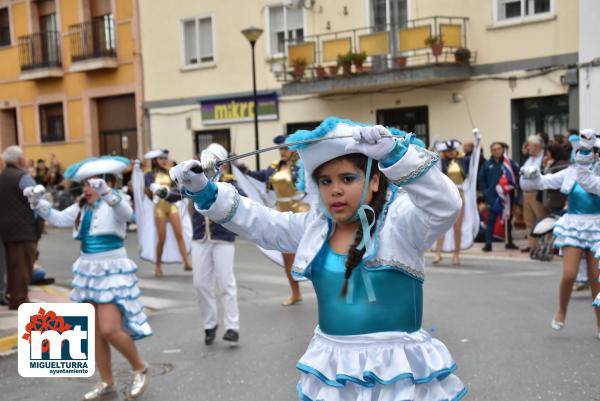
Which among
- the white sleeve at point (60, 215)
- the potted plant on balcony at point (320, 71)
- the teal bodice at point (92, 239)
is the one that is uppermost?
the potted plant on balcony at point (320, 71)

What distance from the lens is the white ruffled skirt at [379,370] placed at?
3.27 meters

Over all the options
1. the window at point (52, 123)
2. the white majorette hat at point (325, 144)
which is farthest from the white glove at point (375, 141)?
the window at point (52, 123)

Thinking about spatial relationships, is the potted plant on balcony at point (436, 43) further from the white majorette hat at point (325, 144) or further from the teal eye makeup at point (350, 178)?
the teal eye makeup at point (350, 178)

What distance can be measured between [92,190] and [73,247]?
36.9 feet

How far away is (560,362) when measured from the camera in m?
6.41

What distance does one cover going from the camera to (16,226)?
9383mm

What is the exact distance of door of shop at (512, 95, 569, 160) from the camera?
17.2 metres

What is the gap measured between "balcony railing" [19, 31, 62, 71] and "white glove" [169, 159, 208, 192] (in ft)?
85.1

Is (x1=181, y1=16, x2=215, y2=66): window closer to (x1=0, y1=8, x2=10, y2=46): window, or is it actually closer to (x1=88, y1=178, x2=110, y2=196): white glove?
(x1=0, y1=8, x2=10, y2=46): window

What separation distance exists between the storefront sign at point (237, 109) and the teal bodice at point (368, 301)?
18.9 m

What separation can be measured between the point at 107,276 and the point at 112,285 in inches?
3.4

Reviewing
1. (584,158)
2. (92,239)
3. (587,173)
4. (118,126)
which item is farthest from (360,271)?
(118,126)

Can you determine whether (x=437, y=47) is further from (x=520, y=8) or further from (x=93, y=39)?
(x=93, y=39)

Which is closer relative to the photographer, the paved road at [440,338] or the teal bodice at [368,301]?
the teal bodice at [368,301]
